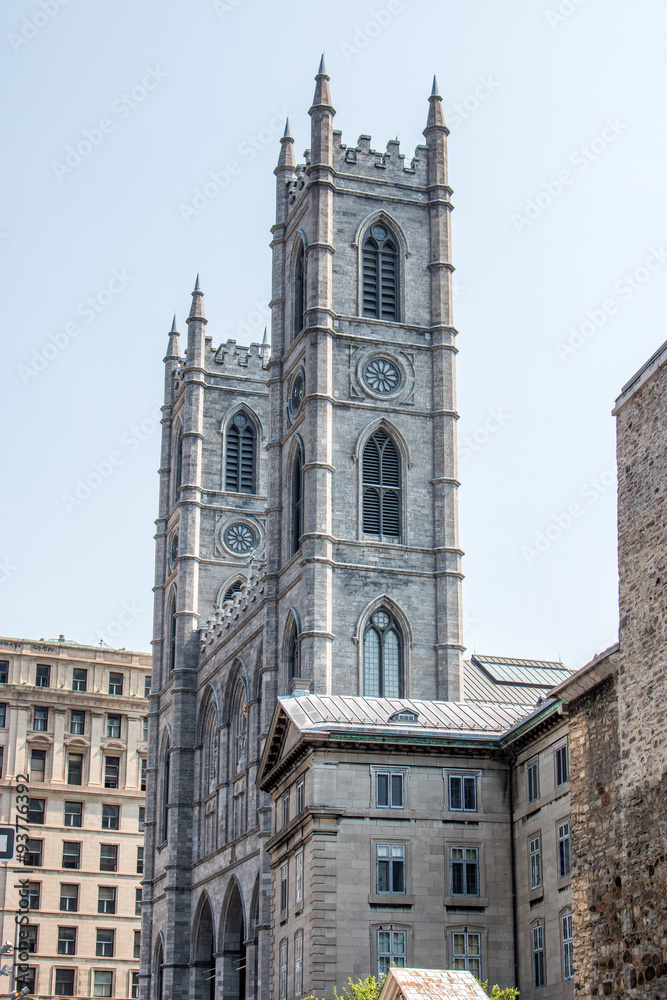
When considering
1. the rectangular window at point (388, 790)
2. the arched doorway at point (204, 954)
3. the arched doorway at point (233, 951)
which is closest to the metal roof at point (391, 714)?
the rectangular window at point (388, 790)

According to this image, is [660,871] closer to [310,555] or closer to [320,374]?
[310,555]

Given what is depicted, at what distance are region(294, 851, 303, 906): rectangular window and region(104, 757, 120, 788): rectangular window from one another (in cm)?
4954

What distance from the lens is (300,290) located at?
69.6 m

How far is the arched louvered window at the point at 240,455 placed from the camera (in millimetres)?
84438

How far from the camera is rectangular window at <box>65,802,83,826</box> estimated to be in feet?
297

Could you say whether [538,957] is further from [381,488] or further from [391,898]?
[381,488]

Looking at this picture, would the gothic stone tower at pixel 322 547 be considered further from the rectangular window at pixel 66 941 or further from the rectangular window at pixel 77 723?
the rectangular window at pixel 77 723

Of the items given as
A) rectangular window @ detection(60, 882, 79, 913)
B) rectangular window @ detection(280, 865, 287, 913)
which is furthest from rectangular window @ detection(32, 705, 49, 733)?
rectangular window @ detection(280, 865, 287, 913)

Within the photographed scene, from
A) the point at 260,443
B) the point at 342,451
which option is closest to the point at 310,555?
the point at 342,451

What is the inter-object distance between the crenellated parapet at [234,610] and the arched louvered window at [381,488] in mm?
6502

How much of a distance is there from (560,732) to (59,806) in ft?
180

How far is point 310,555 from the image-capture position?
5947 cm

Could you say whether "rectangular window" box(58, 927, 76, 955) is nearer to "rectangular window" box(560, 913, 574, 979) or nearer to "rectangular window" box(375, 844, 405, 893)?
"rectangular window" box(375, 844, 405, 893)

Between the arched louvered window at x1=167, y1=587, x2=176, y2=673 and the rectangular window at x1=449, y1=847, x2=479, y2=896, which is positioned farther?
the arched louvered window at x1=167, y1=587, x2=176, y2=673
